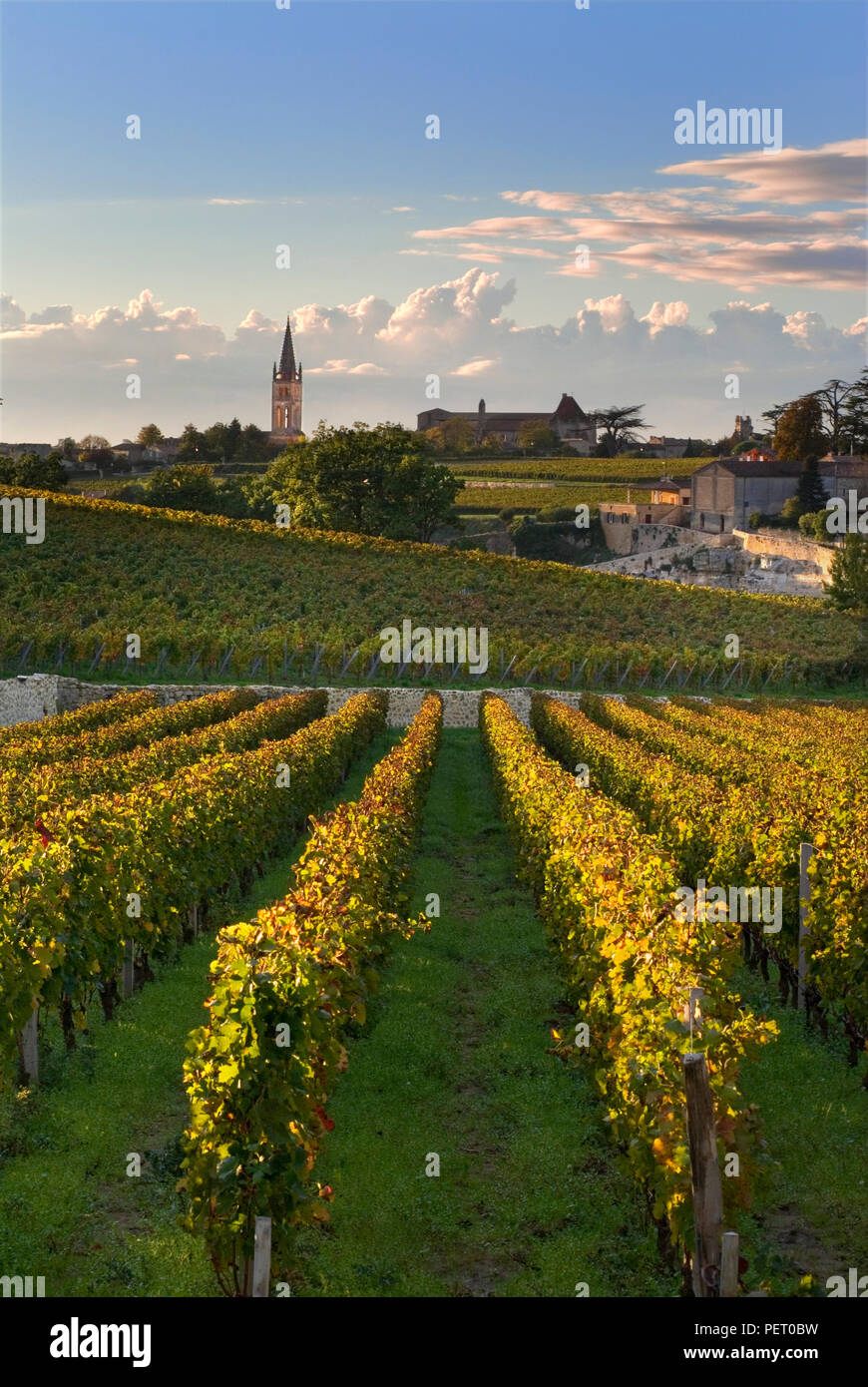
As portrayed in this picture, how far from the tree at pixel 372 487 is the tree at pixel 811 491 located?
32.6 meters

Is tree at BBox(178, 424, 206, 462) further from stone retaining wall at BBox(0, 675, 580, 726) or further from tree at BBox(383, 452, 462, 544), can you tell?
stone retaining wall at BBox(0, 675, 580, 726)

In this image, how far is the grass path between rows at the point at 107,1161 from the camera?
9023 mm

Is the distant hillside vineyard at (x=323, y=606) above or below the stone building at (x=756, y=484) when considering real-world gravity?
below

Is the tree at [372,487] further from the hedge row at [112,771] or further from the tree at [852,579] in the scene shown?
the hedge row at [112,771]

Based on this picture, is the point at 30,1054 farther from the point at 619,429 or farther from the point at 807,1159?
the point at 619,429

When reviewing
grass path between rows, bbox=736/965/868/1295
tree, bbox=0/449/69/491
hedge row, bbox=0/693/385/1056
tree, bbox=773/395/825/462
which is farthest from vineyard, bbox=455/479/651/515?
grass path between rows, bbox=736/965/868/1295

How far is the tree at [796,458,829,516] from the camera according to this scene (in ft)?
378

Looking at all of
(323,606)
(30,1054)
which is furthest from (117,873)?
(323,606)

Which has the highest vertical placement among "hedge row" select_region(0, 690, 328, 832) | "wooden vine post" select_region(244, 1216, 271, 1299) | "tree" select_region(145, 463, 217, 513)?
"tree" select_region(145, 463, 217, 513)

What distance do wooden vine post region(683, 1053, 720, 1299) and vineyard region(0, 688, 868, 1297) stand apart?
3 centimetres

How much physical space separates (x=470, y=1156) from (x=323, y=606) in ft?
192

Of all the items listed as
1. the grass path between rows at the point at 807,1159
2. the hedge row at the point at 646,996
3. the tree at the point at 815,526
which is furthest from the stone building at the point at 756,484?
the grass path between rows at the point at 807,1159
